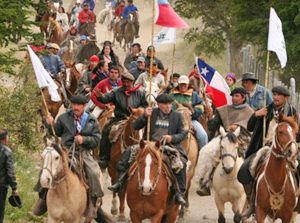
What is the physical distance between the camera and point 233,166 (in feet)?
64.5

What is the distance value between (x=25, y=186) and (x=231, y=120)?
12.6 ft

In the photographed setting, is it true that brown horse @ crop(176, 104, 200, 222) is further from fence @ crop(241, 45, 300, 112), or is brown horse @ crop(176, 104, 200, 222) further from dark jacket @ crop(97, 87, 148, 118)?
fence @ crop(241, 45, 300, 112)

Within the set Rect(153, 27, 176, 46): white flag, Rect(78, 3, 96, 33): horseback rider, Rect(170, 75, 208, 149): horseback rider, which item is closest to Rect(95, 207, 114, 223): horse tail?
Rect(170, 75, 208, 149): horseback rider

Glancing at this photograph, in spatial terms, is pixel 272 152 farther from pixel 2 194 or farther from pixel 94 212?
pixel 2 194

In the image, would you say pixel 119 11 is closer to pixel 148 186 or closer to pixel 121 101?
pixel 121 101

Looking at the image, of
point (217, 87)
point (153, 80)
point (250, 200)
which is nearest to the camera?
point (250, 200)

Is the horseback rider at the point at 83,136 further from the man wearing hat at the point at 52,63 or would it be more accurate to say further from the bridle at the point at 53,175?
the man wearing hat at the point at 52,63

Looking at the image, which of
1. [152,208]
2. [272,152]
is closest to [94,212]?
[152,208]

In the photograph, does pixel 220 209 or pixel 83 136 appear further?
pixel 220 209

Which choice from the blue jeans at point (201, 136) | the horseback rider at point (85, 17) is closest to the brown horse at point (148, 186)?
the blue jeans at point (201, 136)

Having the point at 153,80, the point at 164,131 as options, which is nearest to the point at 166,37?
the point at 153,80

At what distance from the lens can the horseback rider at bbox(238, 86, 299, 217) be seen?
57.7 feet

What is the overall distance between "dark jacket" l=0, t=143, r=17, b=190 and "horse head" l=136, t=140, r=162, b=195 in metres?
1.86

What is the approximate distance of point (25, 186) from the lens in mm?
20922
